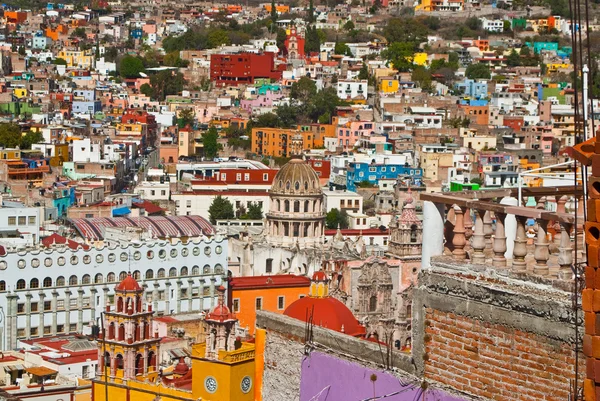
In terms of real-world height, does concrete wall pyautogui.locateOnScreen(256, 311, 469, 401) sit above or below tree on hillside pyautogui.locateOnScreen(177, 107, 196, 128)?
below

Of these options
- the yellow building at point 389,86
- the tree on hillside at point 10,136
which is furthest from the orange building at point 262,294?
the yellow building at point 389,86

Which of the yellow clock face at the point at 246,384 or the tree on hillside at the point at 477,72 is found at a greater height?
the tree on hillside at the point at 477,72

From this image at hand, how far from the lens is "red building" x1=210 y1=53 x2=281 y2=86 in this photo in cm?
11156

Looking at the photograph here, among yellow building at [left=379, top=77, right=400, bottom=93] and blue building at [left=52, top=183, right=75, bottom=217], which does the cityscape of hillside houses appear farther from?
yellow building at [left=379, top=77, right=400, bottom=93]

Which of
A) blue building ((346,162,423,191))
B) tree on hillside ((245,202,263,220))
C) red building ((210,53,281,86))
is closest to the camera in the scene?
tree on hillside ((245,202,263,220))

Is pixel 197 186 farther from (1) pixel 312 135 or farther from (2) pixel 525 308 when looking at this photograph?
(2) pixel 525 308

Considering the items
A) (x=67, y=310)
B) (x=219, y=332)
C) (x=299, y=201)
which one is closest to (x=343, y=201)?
(x=299, y=201)

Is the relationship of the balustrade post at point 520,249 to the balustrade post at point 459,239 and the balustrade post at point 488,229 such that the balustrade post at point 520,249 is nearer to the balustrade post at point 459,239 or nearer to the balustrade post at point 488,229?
the balustrade post at point 488,229

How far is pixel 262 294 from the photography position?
45312 mm

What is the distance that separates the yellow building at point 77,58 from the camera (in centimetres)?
12000

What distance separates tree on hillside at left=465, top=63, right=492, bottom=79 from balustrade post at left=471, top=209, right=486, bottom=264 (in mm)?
103679

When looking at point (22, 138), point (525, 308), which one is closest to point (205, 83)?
point (22, 138)

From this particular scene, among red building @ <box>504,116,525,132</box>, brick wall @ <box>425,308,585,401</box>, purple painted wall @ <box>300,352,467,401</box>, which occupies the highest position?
red building @ <box>504,116,525,132</box>

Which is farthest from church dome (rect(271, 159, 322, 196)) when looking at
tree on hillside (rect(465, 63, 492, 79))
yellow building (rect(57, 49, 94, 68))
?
yellow building (rect(57, 49, 94, 68))
